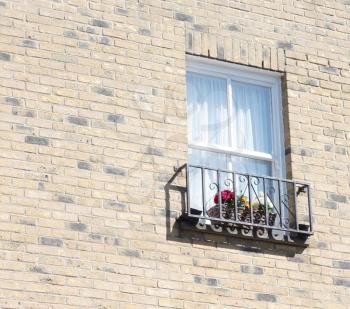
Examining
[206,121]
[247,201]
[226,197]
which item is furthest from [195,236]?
[206,121]

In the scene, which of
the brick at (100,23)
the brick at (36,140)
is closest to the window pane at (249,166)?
the brick at (100,23)

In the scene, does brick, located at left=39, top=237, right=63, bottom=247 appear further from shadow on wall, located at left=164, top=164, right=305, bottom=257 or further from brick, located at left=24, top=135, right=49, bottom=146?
shadow on wall, located at left=164, top=164, right=305, bottom=257

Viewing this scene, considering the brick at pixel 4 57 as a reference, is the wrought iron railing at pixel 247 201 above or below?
below

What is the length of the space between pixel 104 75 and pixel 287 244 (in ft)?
8.42

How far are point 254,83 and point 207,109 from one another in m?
0.68

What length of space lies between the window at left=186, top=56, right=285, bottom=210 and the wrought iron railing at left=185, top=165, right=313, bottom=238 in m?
0.15

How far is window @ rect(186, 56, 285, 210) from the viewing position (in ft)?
47.2

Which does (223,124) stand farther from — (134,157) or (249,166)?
(134,157)

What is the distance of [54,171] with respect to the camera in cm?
1302

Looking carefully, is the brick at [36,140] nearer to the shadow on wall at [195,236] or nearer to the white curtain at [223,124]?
the shadow on wall at [195,236]

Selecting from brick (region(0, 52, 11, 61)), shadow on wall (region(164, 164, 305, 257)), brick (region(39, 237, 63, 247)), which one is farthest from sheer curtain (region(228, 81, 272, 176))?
brick (region(0, 52, 11, 61))

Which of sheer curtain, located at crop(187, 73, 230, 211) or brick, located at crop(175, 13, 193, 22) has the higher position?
brick, located at crop(175, 13, 193, 22)

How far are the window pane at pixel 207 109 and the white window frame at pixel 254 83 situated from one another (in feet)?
0.18

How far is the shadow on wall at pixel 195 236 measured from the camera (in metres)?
13.5
